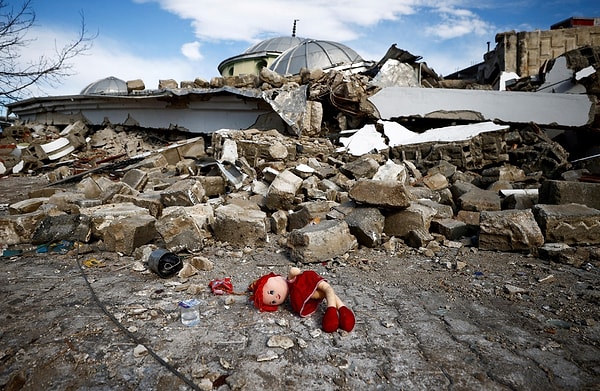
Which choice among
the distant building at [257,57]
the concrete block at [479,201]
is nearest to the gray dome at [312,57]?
the distant building at [257,57]

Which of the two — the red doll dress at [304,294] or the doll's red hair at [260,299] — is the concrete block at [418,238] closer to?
the red doll dress at [304,294]

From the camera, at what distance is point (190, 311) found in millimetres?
2354

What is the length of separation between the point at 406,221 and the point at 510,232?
107 cm

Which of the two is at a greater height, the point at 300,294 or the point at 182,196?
the point at 182,196

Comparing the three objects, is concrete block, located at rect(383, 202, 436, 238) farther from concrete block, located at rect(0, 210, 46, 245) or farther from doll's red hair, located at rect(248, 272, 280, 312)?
concrete block, located at rect(0, 210, 46, 245)

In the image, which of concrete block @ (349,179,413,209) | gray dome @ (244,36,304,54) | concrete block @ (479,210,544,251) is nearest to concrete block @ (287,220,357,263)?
concrete block @ (349,179,413,209)

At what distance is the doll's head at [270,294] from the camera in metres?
2.37

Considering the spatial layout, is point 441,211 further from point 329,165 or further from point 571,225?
point 329,165

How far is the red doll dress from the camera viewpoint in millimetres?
2307

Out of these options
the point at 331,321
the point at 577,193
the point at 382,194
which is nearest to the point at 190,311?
the point at 331,321

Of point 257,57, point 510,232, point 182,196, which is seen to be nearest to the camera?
point 510,232

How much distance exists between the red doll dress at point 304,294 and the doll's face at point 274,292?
0.21 feet

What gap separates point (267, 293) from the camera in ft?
7.78

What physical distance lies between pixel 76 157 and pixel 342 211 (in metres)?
10.3
